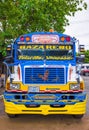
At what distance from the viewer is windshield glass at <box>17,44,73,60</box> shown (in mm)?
13172

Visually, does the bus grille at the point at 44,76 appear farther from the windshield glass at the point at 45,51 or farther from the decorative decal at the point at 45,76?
the windshield glass at the point at 45,51

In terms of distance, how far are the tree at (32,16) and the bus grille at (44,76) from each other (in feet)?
26.3

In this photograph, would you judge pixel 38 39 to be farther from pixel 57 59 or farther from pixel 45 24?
pixel 45 24

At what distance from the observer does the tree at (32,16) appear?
69.9 ft

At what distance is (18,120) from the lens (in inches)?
484

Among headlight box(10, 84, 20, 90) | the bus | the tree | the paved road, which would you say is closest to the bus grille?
the bus

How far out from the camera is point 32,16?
84.6 ft

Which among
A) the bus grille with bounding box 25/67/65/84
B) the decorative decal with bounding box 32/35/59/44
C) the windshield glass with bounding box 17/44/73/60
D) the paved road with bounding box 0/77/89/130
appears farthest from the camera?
the decorative decal with bounding box 32/35/59/44

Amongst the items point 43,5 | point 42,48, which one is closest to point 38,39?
point 42,48

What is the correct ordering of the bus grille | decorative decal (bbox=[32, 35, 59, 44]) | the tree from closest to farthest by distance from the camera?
the bus grille < decorative decal (bbox=[32, 35, 59, 44]) < the tree

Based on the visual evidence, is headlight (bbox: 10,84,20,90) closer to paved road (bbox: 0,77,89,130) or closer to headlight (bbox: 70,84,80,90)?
paved road (bbox: 0,77,89,130)

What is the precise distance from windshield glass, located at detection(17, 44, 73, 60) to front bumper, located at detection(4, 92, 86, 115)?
6.29ft

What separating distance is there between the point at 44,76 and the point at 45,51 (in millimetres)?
1445

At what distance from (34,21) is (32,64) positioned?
551 inches
